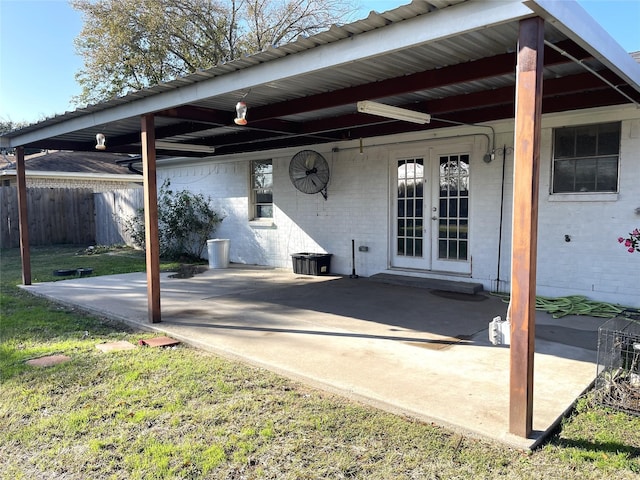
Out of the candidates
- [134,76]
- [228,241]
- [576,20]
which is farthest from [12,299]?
[134,76]

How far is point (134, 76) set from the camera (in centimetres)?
1942

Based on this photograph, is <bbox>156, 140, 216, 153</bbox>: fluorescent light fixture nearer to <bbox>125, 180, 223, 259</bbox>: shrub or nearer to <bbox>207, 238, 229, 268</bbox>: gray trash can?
<bbox>207, 238, 229, 268</bbox>: gray trash can

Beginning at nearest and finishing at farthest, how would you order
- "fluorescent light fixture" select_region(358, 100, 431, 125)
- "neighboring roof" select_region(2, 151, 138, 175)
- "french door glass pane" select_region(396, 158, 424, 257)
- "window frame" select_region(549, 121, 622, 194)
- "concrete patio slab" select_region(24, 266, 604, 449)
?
"concrete patio slab" select_region(24, 266, 604, 449) → "fluorescent light fixture" select_region(358, 100, 431, 125) → "window frame" select_region(549, 121, 622, 194) → "french door glass pane" select_region(396, 158, 424, 257) → "neighboring roof" select_region(2, 151, 138, 175)

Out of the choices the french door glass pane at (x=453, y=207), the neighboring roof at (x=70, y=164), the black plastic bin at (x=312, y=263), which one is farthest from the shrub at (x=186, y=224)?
the neighboring roof at (x=70, y=164)

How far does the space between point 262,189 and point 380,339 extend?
21.5 feet

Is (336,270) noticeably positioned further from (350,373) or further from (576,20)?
(576,20)

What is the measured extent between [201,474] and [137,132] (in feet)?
21.7

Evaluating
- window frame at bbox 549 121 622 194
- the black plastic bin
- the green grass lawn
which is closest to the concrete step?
the black plastic bin

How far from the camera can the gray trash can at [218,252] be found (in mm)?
10344

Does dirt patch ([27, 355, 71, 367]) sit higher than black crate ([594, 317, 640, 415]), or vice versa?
black crate ([594, 317, 640, 415])

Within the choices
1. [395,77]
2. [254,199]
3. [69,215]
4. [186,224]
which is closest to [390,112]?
[395,77]

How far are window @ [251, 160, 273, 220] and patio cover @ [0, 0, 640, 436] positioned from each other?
1958 millimetres

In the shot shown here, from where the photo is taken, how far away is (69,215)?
1583 centimetres

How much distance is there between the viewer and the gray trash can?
1034 cm
